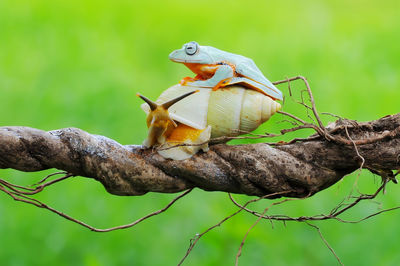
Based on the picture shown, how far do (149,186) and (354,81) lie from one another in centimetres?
112

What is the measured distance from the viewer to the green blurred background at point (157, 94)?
1.38 metres

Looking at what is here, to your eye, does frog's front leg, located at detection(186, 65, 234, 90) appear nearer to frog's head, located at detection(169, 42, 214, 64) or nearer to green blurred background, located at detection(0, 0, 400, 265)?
frog's head, located at detection(169, 42, 214, 64)

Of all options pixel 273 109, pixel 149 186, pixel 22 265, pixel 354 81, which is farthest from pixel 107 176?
pixel 354 81

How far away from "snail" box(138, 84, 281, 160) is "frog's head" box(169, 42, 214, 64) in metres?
0.03

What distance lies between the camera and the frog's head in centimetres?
72

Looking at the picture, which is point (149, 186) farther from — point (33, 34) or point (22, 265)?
point (33, 34)

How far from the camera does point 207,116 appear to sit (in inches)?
27.9

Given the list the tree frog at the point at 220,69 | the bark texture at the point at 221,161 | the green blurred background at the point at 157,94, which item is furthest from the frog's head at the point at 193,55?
the green blurred background at the point at 157,94

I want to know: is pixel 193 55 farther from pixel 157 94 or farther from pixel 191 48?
pixel 157 94

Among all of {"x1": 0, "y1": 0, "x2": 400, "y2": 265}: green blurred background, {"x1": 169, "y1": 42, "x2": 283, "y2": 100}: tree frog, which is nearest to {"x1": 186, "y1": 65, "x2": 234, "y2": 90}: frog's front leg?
{"x1": 169, "y1": 42, "x2": 283, "y2": 100}: tree frog

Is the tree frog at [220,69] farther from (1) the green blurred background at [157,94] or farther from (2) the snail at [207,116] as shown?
(1) the green blurred background at [157,94]

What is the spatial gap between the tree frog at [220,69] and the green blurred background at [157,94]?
2.32 feet

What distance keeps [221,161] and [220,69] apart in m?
0.11

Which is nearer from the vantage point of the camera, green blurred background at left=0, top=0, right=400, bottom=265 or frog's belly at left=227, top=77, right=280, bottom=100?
frog's belly at left=227, top=77, right=280, bottom=100
